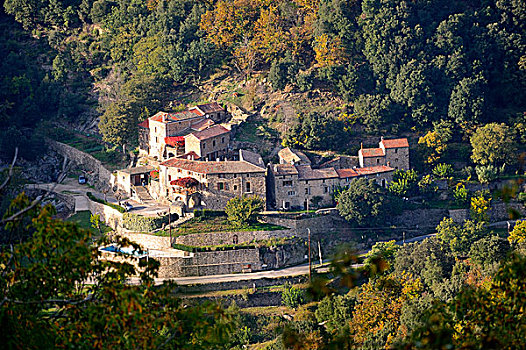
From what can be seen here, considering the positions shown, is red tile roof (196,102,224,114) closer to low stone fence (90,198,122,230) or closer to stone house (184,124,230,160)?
stone house (184,124,230,160)

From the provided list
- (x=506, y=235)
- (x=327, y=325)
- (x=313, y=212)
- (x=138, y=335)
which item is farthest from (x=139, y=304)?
(x=506, y=235)

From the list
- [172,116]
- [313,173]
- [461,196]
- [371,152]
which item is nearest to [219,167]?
[313,173]

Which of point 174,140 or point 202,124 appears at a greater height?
point 202,124

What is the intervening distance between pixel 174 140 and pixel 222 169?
5684 mm

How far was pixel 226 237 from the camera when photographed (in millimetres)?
48750

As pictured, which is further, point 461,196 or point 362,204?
point 461,196

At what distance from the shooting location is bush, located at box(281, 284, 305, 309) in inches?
1789

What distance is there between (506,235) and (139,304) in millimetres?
41380

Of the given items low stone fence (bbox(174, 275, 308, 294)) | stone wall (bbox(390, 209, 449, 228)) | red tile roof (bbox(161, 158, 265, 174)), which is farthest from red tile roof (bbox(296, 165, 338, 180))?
low stone fence (bbox(174, 275, 308, 294))

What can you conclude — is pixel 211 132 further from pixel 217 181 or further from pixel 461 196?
pixel 461 196

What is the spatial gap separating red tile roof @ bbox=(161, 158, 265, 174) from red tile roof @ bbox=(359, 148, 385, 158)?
27.4 feet

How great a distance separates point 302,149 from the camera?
56.1m

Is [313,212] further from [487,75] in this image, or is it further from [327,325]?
[487,75]

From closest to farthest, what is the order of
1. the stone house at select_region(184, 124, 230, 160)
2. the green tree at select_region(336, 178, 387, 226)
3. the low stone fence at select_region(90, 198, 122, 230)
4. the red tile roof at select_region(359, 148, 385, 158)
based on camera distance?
A: 1. the green tree at select_region(336, 178, 387, 226)
2. the low stone fence at select_region(90, 198, 122, 230)
3. the stone house at select_region(184, 124, 230, 160)
4. the red tile roof at select_region(359, 148, 385, 158)
